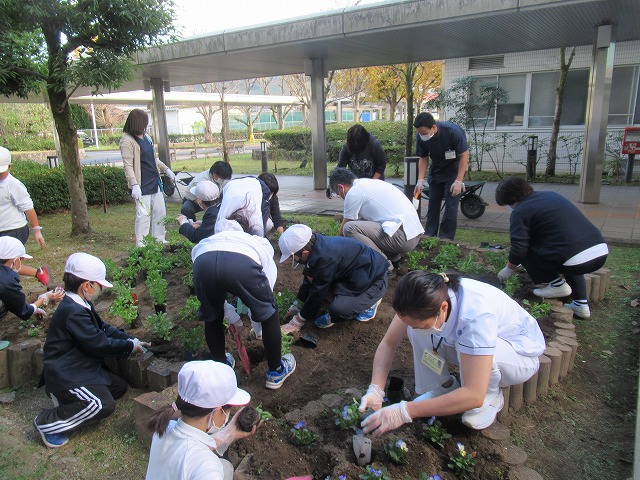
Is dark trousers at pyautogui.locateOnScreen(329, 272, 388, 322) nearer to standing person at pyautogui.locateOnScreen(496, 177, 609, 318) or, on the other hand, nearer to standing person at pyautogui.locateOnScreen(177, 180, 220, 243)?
standing person at pyautogui.locateOnScreen(496, 177, 609, 318)

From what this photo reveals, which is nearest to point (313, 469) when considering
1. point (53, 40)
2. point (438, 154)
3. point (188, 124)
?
point (438, 154)

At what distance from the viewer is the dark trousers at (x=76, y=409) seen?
2.77 metres

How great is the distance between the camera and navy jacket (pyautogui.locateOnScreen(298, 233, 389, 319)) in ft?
11.4

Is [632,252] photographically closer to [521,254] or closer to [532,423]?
[521,254]

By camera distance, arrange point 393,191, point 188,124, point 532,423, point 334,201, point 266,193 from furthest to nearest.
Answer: point 188,124, point 334,201, point 266,193, point 393,191, point 532,423

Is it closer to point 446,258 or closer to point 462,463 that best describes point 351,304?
point 446,258

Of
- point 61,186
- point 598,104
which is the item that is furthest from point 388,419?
point 61,186

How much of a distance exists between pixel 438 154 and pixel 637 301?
8.63 ft

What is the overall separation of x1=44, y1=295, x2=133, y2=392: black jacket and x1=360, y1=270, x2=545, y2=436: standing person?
5.60 ft

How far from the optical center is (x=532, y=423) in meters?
2.71

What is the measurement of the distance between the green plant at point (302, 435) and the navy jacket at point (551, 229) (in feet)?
7.91

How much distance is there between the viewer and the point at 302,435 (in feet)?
7.68

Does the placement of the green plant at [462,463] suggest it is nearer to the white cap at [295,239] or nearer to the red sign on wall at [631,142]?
the white cap at [295,239]

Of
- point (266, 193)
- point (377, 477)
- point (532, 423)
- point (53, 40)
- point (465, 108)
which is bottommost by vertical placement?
point (532, 423)
